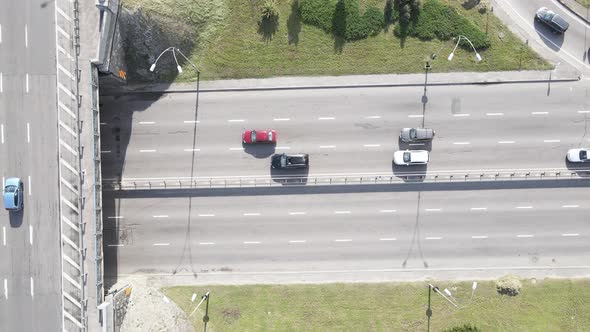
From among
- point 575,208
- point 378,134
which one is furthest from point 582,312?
point 378,134

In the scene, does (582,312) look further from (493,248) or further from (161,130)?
(161,130)

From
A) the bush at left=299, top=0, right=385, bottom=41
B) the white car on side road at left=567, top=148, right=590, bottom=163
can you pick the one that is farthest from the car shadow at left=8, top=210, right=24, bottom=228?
the white car on side road at left=567, top=148, right=590, bottom=163

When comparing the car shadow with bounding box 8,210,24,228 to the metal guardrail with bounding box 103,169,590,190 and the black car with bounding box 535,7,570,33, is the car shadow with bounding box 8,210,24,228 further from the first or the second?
the black car with bounding box 535,7,570,33

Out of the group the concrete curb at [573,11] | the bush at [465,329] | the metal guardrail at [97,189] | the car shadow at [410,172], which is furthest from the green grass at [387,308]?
the concrete curb at [573,11]

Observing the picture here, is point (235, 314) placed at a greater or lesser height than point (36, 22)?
lesser

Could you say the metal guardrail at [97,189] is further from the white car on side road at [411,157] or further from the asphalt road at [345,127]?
the white car on side road at [411,157]
